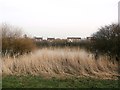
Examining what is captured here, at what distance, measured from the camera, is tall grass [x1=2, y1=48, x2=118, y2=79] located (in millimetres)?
11781

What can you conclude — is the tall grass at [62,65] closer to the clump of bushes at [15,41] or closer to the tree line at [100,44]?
the tree line at [100,44]

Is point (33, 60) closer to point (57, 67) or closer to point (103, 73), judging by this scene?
point (57, 67)

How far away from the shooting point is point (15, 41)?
24.8 meters

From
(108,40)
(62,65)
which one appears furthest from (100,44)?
(62,65)

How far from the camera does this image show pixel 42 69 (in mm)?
12328

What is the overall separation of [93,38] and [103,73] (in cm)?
793

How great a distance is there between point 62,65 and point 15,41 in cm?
1274

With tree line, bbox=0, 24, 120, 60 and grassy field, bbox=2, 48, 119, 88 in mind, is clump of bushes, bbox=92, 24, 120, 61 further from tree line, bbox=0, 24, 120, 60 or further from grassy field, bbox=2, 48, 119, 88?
grassy field, bbox=2, 48, 119, 88

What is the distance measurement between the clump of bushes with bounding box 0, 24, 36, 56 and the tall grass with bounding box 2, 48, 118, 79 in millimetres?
8322

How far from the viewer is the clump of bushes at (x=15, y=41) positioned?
74.2 feet

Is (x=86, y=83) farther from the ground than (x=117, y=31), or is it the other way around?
(x=117, y=31)

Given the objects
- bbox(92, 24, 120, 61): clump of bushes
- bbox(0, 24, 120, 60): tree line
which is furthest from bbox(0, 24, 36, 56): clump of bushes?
bbox(92, 24, 120, 61): clump of bushes

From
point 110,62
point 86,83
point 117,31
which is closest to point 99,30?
point 117,31

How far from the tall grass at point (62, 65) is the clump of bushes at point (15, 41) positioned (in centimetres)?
832
